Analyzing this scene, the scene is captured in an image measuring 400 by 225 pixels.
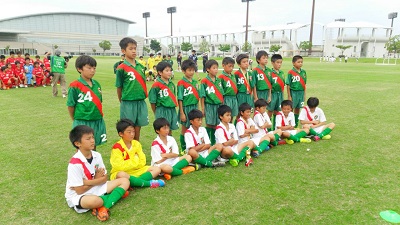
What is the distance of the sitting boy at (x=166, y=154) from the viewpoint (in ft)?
12.6

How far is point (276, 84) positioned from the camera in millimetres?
5645

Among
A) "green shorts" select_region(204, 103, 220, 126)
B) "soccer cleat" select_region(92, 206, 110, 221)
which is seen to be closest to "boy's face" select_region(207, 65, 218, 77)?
"green shorts" select_region(204, 103, 220, 126)

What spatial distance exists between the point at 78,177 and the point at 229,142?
7.21 ft

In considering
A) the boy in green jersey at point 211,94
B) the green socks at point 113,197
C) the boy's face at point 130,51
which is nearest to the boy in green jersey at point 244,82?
the boy in green jersey at point 211,94

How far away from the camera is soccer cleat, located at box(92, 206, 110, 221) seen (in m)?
2.81

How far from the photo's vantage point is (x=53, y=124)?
661 cm

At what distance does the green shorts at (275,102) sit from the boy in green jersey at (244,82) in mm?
465

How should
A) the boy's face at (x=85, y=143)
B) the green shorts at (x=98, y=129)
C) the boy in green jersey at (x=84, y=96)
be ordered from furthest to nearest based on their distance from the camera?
the green shorts at (x=98, y=129) → the boy in green jersey at (x=84, y=96) → the boy's face at (x=85, y=143)

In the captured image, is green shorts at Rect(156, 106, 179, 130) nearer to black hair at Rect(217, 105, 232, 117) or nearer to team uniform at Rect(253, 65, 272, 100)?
black hair at Rect(217, 105, 232, 117)

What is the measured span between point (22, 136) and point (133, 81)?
10.1 feet

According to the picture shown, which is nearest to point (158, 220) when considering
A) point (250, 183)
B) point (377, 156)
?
point (250, 183)

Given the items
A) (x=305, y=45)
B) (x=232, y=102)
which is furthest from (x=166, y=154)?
(x=305, y=45)

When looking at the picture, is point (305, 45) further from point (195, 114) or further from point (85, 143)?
point (85, 143)

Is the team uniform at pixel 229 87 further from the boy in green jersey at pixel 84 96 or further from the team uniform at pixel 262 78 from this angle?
the boy in green jersey at pixel 84 96
